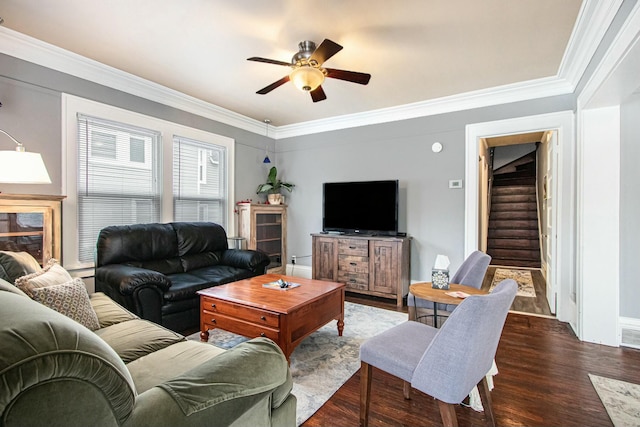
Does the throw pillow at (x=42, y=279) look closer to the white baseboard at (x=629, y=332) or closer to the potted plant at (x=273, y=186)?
the potted plant at (x=273, y=186)

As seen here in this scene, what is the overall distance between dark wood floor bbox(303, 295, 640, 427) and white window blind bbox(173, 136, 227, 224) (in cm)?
315

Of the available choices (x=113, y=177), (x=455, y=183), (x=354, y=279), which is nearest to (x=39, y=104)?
(x=113, y=177)

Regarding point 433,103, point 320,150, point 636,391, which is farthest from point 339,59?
point 636,391

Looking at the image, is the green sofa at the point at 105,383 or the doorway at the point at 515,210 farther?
the doorway at the point at 515,210

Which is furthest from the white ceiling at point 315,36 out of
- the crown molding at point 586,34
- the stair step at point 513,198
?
the stair step at point 513,198

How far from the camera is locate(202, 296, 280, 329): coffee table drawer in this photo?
2238 millimetres

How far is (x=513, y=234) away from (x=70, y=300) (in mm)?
7738

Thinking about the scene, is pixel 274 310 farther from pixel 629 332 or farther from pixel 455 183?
pixel 629 332

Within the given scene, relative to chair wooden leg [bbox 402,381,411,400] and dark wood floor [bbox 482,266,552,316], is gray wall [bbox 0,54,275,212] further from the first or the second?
dark wood floor [bbox 482,266,552,316]

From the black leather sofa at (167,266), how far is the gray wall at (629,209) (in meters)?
3.60

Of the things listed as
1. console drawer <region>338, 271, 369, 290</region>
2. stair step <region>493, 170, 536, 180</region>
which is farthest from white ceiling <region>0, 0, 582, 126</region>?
stair step <region>493, 170, 536, 180</region>

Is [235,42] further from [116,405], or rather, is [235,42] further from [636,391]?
[636,391]

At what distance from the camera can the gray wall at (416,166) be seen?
395 centimetres

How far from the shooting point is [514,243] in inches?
267
